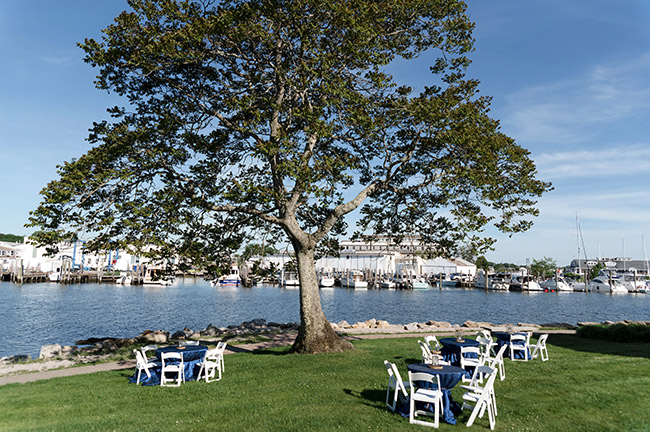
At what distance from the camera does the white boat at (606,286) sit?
10788cm

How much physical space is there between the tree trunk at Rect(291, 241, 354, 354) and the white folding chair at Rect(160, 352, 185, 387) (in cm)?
491

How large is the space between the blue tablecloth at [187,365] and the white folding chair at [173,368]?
172 millimetres

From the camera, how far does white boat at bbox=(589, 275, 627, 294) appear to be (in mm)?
107875

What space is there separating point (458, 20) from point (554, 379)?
12.1 meters

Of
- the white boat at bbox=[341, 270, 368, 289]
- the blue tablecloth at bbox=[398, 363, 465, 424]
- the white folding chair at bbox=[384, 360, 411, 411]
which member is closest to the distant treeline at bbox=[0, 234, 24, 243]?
the white boat at bbox=[341, 270, 368, 289]

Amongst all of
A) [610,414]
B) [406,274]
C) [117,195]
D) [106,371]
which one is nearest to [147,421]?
[106,371]

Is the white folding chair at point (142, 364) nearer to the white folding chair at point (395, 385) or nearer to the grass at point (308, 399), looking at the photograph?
the grass at point (308, 399)

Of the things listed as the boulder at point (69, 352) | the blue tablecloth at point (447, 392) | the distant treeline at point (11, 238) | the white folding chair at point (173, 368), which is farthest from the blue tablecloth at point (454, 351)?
the distant treeline at point (11, 238)

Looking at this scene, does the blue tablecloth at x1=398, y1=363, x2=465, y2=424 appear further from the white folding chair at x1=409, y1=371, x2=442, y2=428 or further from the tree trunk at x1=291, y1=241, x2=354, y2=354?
the tree trunk at x1=291, y1=241, x2=354, y2=354

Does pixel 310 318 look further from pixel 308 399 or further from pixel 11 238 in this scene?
pixel 11 238

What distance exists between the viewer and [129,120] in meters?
14.4

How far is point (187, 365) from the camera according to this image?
39.9ft

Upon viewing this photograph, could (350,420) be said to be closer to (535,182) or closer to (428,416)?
(428,416)

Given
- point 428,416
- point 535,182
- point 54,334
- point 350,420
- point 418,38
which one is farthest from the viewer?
point 54,334
